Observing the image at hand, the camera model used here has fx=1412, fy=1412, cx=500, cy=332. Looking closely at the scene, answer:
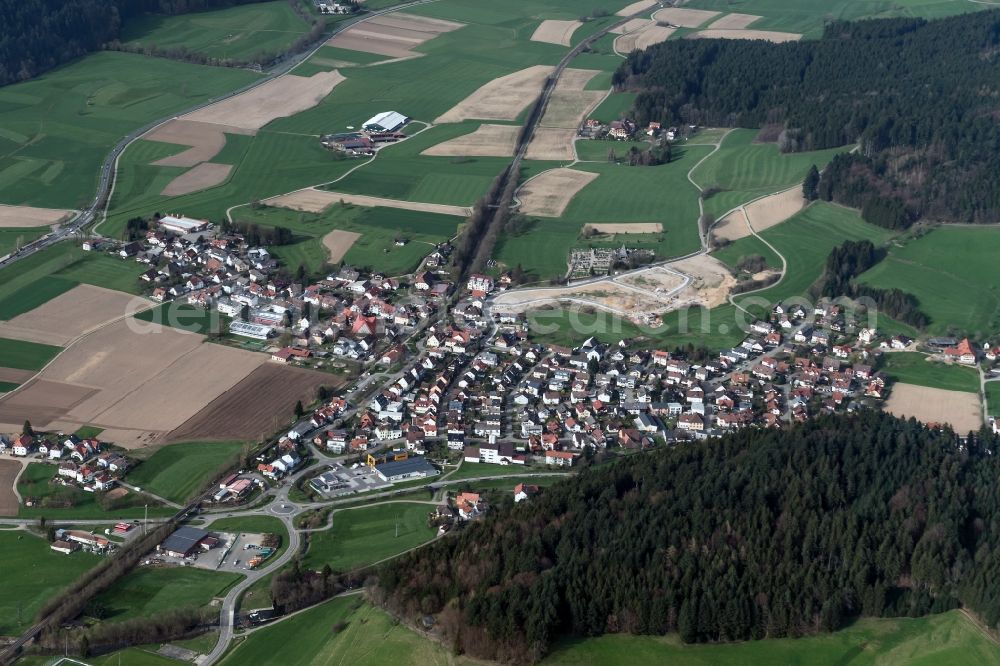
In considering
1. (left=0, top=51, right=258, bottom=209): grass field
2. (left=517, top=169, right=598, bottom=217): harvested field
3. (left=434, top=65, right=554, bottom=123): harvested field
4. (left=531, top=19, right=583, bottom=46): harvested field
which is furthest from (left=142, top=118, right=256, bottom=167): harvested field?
(left=531, top=19, right=583, bottom=46): harvested field

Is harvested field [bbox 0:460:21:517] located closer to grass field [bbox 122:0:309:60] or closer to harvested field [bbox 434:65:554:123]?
harvested field [bbox 434:65:554:123]

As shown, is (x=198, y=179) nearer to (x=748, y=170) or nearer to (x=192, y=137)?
(x=192, y=137)

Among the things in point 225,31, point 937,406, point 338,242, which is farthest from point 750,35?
point 937,406

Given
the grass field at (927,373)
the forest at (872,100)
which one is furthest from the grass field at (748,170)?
the grass field at (927,373)

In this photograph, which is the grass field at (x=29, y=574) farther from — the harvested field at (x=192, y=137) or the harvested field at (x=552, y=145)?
the harvested field at (x=552, y=145)

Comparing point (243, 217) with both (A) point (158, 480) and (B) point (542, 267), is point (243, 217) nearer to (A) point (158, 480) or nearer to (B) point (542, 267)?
(B) point (542, 267)

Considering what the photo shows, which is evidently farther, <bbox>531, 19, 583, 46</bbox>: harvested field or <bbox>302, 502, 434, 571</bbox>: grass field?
<bbox>531, 19, 583, 46</bbox>: harvested field

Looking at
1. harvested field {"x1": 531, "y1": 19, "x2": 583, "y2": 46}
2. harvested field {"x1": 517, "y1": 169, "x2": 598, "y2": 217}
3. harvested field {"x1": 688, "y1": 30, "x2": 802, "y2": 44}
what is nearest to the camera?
harvested field {"x1": 517, "y1": 169, "x2": 598, "y2": 217}

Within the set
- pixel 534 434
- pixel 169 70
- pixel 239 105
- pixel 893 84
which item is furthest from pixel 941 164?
pixel 169 70
